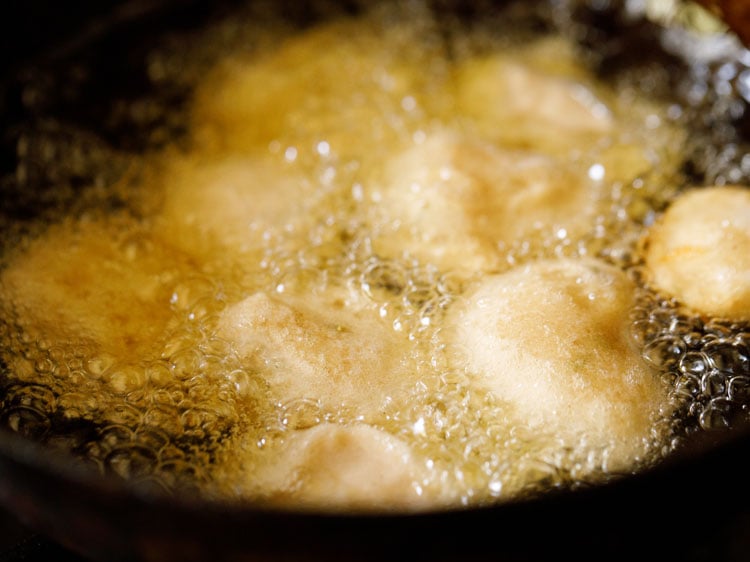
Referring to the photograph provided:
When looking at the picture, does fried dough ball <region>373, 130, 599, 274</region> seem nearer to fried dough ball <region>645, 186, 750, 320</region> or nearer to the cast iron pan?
fried dough ball <region>645, 186, 750, 320</region>

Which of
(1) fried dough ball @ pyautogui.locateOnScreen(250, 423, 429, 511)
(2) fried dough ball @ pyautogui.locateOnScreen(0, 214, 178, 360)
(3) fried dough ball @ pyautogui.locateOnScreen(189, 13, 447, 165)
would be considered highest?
(3) fried dough ball @ pyautogui.locateOnScreen(189, 13, 447, 165)

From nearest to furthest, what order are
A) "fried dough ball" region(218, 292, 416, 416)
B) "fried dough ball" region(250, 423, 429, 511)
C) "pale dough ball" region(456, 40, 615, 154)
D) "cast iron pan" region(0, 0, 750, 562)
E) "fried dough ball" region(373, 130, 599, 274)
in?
"cast iron pan" region(0, 0, 750, 562) < "fried dough ball" region(250, 423, 429, 511) < "fried dough ball" region(218, 292, 416, 416) < "fried dough ball" region(373, 130, 599, 274) < "pale dough ball" region(456, 40, 615, 154)

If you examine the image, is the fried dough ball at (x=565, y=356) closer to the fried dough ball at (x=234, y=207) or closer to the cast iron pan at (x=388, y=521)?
the cast iron pan at (x=388, y=521)

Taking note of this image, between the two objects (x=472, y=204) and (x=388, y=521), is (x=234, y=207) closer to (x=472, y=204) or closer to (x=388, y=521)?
(x=472, y=204)

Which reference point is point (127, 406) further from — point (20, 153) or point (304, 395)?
→ point (20, 153)

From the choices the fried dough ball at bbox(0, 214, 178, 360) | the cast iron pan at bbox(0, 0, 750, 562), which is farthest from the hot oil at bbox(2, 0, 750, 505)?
the cast iron pan at bbox(0, 0, 750, 562)

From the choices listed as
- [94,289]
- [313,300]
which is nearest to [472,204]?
[313,300]

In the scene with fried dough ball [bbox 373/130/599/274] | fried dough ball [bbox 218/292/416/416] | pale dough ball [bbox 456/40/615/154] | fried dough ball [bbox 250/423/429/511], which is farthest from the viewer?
pale dough ball [bbox 456/40/615/154]
